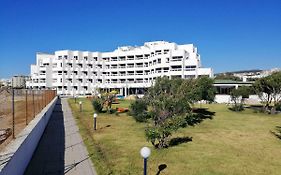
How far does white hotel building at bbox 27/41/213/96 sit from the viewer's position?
76250mm

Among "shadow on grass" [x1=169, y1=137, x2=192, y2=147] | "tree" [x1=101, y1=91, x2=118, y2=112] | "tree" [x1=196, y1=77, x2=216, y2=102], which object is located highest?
"tree" [x1=196, y1=77, x2=216, y2=102]

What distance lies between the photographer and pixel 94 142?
13391 millimetres

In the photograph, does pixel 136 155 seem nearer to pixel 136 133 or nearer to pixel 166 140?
pixel 166 140

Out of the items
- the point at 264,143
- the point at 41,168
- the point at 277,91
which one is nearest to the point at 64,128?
the point at 41,168

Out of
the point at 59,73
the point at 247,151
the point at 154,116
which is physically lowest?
the point at 247,151

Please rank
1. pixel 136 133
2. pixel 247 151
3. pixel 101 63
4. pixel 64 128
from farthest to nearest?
pixel 101 63 → pixel 64 128 → pixel 136 133 → pixel 247 151

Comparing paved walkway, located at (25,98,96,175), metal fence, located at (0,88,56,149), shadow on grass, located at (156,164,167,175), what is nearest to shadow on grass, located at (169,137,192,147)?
shadow on grass, located at (156,164,167,175)

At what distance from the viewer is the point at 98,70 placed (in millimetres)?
86062

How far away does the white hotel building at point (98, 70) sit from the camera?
76.2 meters

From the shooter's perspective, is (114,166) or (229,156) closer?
(114,166)

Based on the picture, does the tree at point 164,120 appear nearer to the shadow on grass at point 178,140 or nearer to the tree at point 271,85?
the shadow on grass at point 178,140

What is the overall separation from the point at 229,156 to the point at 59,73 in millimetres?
76108

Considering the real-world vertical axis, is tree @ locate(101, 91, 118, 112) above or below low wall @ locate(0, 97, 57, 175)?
above

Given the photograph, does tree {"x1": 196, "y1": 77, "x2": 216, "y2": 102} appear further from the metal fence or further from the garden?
the metal fence
